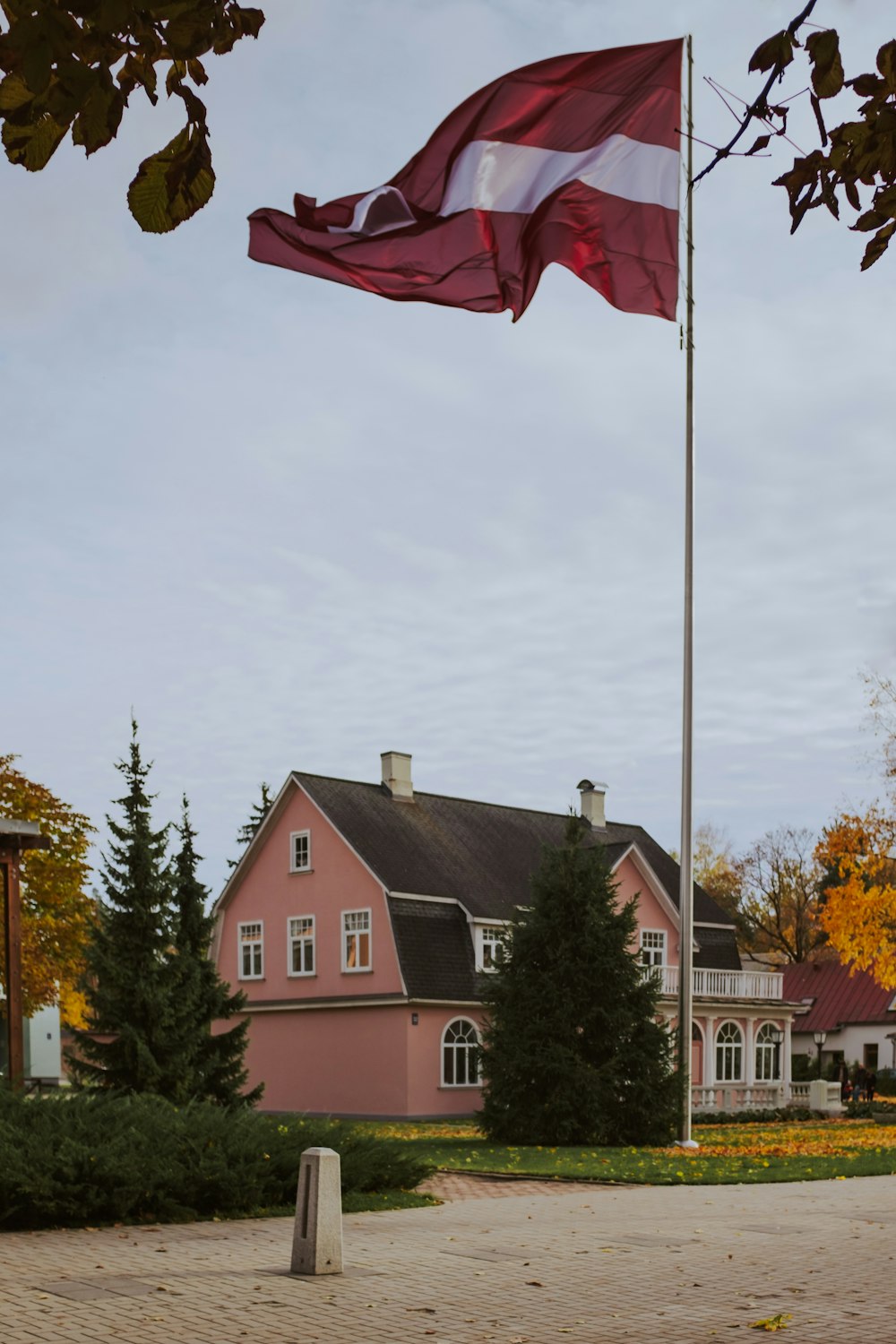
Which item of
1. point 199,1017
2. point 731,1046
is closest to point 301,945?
point 731,1046

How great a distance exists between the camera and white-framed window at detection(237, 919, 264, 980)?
46.7m

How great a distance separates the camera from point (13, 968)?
691 inches

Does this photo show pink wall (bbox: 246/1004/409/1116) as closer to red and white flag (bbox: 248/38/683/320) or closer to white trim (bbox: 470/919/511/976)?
white trim (bbox: 470/919/511/976)

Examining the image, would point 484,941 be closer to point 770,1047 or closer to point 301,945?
point 301,945

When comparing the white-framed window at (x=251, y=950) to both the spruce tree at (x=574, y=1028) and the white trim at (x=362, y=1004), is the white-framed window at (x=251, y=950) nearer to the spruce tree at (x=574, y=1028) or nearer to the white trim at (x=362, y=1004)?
the white trim at (x=362, y=1004)

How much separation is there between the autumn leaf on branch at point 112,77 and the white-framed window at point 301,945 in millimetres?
41139

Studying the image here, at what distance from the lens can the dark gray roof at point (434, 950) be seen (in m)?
40.7

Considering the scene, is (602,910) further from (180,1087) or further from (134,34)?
(134,34)

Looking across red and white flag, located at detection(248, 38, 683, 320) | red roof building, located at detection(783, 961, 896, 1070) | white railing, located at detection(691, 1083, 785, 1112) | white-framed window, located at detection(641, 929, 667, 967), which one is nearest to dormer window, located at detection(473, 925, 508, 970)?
white railing, located at detection(691, 1083, 785, 1112)

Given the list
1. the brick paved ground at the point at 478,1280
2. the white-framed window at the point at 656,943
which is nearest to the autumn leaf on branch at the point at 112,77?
the brick paved ground at the point at 478,1280

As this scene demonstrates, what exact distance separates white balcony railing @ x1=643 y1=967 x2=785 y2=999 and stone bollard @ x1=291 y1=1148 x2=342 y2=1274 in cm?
3470

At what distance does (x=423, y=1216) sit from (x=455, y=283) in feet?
30.3

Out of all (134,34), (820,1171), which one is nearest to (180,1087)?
(820,1171)

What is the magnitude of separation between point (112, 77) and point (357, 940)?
3963 centimetres
